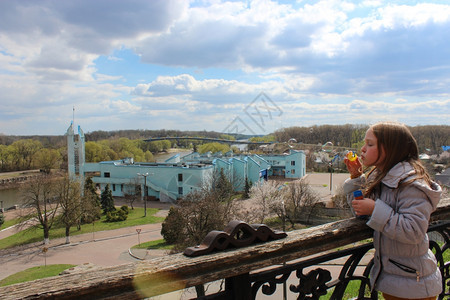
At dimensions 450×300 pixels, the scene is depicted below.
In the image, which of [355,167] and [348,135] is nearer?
[355,167]

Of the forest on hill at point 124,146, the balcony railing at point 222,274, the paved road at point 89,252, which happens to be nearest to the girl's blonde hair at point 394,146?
the balcony railing at point 222,274

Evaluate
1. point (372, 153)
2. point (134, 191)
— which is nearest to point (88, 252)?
point (134, 191)

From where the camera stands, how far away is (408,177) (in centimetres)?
164

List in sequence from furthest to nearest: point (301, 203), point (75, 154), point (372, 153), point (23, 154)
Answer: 1. point (23, 154)
2. point (75, 154)
3. point (301, 203)
4. point (372, 153)

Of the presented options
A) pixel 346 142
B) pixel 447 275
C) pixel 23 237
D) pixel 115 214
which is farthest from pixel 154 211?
pixel 346 142

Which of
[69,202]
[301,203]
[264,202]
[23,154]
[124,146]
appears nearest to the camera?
[69,202]

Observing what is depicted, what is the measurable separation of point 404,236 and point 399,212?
0.39 ft

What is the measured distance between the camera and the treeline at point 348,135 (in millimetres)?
59344

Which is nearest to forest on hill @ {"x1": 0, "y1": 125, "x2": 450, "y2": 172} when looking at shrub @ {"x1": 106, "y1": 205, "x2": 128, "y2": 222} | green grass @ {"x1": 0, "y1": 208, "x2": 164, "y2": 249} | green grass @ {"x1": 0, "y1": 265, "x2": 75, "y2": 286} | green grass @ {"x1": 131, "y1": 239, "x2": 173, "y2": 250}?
green grass @ {"x1": 0, "y1": 208, "x2": 164, "y2": 249}

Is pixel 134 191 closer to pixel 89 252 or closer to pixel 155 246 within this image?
pixel 89 252

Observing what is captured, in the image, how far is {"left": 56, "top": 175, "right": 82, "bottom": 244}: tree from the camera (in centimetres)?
2067

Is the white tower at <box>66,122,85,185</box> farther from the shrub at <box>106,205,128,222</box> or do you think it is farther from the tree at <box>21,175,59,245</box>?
the tree at <box>21,175,59,245</box>

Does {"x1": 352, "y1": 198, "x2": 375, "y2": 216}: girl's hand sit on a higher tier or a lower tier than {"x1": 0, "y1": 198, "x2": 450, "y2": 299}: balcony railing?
higher

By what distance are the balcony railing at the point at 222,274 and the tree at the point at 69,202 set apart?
20984 millimetres
